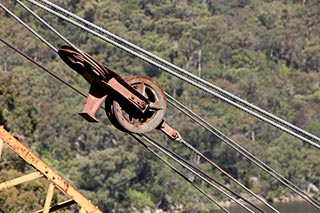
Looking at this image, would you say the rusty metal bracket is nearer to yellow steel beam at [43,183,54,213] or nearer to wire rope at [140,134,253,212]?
wire rope at [140,134,253,212]

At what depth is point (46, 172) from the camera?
4.90 metres

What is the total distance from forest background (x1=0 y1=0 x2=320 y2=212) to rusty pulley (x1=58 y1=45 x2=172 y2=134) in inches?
833

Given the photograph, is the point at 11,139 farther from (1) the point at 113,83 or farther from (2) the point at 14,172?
(2) the point at 14,172

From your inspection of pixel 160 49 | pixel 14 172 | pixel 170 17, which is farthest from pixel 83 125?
pixel 14 172

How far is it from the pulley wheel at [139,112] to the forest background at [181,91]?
21.2 m

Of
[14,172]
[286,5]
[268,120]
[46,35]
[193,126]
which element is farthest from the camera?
[286,5]

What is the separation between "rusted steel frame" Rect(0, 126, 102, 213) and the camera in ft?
16.0

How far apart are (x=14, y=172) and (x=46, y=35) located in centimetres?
4886

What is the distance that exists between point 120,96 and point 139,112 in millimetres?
133

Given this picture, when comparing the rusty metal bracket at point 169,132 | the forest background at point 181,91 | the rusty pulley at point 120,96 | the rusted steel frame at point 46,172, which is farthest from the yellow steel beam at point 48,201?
the forest background at point 181,91

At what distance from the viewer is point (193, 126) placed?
200 ft

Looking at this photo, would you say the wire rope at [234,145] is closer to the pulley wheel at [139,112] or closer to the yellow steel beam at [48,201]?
the pulley wheel at [139,112]

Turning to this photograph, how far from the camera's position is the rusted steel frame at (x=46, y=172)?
4.89m

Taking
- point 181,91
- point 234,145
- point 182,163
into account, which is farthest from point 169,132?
point 181,91
